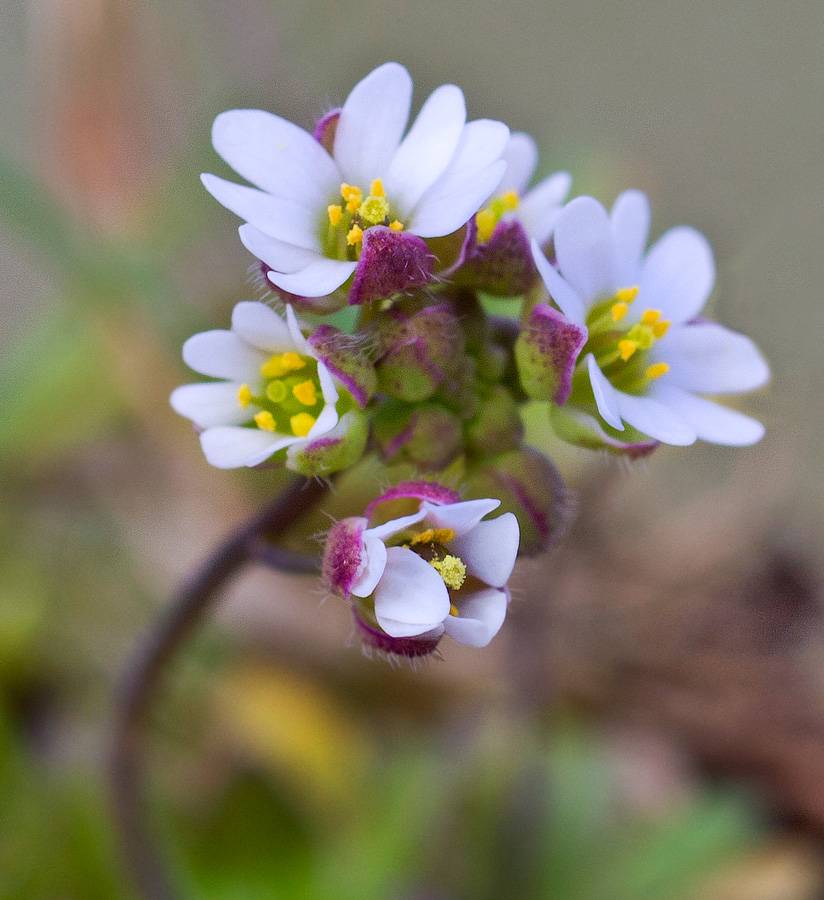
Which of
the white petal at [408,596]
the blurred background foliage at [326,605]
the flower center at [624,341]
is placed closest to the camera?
the white petal at [408,596]

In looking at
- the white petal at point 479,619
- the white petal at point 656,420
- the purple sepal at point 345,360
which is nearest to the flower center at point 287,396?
the purple sepal at point 345,360

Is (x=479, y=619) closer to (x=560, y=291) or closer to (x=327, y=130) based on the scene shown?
(x=560, y=291)

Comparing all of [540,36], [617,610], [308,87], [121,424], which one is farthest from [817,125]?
[121,424]

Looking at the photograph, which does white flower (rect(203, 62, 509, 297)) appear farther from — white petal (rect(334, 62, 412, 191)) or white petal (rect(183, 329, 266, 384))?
white petal (rect(183, 329, 266, 384))

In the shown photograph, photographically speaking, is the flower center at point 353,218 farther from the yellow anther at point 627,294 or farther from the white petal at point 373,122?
the yellow anther at point 627,294

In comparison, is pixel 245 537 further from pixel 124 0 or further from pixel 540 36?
pixel 540 36

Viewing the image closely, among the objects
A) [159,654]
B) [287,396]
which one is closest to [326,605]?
[159,654]

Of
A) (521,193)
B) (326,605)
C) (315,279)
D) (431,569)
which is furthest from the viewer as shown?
(326,605)
